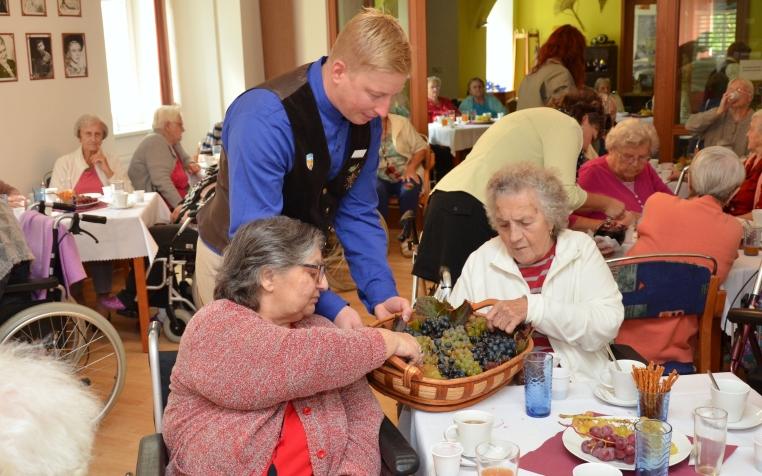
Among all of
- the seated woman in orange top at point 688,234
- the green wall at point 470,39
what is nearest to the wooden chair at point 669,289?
the seated woman in orange top at point 688,234

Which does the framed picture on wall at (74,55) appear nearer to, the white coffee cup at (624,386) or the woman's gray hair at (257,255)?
the woman's gray hair at (257,255)

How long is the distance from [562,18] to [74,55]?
8034 millimetres

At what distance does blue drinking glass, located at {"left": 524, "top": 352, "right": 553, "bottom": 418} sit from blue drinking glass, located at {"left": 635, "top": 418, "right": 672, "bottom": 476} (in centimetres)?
31

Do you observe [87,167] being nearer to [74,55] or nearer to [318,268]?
[74,55]

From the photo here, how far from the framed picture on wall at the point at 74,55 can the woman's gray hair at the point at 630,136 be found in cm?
385

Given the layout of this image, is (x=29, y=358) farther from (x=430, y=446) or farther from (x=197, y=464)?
(x=430, y=446)

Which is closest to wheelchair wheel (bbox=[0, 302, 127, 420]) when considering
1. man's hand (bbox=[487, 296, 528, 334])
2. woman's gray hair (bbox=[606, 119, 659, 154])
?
man's hand (bbox=[487, 296, 528, 334])

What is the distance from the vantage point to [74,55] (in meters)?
5.90

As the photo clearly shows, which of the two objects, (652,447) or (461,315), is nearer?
(652,447)

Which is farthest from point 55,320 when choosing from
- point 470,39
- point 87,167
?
point 470,39

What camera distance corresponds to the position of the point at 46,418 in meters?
1.04

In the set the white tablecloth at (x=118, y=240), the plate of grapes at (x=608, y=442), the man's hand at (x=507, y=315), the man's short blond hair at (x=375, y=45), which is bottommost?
the white tablecloth at (x=118, y=240)

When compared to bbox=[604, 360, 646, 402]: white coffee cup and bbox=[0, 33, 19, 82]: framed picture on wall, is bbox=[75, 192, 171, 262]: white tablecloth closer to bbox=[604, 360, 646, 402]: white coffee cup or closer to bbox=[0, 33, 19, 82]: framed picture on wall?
bbox=[0, 33, 19, 82]: framed picture on wall

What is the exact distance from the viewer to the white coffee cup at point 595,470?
1429 millimetres
